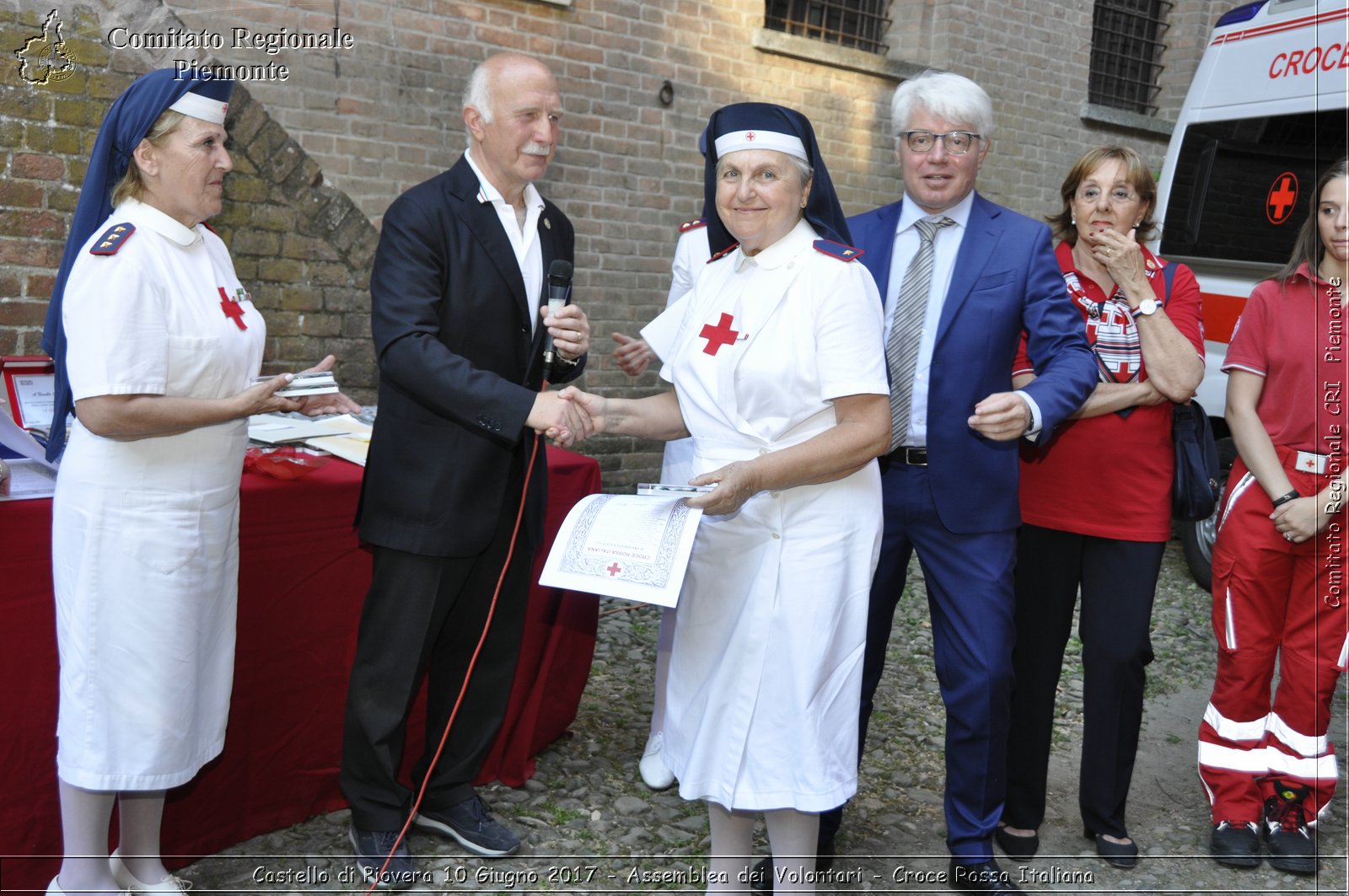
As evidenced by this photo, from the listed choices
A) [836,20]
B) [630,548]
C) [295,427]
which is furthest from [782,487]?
[836,20]

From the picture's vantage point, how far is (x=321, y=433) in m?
3.70

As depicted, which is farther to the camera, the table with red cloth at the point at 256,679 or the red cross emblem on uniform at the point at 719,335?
the table with red cloth at the point at 256,679

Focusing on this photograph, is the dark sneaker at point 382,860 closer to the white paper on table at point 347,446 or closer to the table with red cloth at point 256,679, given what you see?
the table with red cloth at point 256,679

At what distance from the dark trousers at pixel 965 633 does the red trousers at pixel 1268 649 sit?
101cm

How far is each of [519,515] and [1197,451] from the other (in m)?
2.01

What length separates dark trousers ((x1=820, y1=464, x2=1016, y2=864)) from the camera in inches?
120

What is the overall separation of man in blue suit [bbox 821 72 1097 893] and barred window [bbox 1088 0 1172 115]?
827cm

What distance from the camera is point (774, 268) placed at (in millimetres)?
2566

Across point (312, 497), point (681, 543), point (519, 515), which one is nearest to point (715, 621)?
point (681, 543)

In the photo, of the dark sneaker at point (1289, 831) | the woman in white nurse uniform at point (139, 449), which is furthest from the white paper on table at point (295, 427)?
the dark sneaker at point (1289, 831)

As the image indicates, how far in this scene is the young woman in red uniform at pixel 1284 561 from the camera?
11.5ft

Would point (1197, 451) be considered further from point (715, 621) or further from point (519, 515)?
point (519, 515)

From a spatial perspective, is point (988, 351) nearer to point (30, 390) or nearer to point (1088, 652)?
point (1088, 652)

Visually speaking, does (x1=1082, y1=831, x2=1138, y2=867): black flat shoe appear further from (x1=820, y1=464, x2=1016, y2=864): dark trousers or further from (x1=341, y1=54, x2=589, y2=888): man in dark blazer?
(x1=341, y1=54, x2=589, y2=888): man in dark blazer
